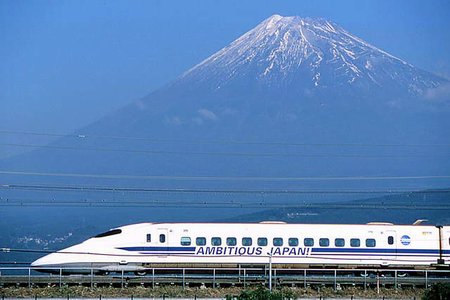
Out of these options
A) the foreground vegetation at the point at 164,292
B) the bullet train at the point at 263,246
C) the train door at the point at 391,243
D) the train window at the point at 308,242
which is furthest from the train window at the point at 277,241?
the foreground vegetation at the point at 164,292

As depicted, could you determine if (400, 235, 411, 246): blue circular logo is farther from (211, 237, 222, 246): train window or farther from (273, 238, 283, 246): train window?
(211, 237, 222, 246): train window

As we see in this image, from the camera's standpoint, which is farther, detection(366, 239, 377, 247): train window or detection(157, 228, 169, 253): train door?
detection(366, 239, 377, 247): train window

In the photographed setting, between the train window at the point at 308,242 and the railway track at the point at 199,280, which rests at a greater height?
the train window at the point at 308,242

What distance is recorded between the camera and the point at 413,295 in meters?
47.6

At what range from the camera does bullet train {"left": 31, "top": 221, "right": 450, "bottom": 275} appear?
52.8 meters

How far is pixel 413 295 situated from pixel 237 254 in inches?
401

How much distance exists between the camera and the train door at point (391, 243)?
179 ft

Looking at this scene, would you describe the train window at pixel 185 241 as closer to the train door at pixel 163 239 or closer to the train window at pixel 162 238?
the train door at pixel 163 239

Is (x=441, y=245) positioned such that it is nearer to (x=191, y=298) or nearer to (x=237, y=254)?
(x=237, y=254)

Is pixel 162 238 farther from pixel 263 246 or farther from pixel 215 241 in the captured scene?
pixel 263 246

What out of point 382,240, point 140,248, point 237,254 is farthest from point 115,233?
point 382,240

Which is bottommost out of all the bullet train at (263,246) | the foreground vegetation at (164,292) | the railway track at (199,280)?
the foreground vegetation at (164,292)

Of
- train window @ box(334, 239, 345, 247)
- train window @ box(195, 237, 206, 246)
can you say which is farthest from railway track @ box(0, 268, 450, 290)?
train window @ box(334, 239, 345, 247)

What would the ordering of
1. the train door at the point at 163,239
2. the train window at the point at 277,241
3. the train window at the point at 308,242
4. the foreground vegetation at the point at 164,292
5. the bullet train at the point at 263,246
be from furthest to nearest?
the train window at the point at 308,242 → the train window at the point at 277,241 → the train door at the point at 163,239 → the bullet train at the point at 263,246 → the foreground vegetation at the point at 164,292
